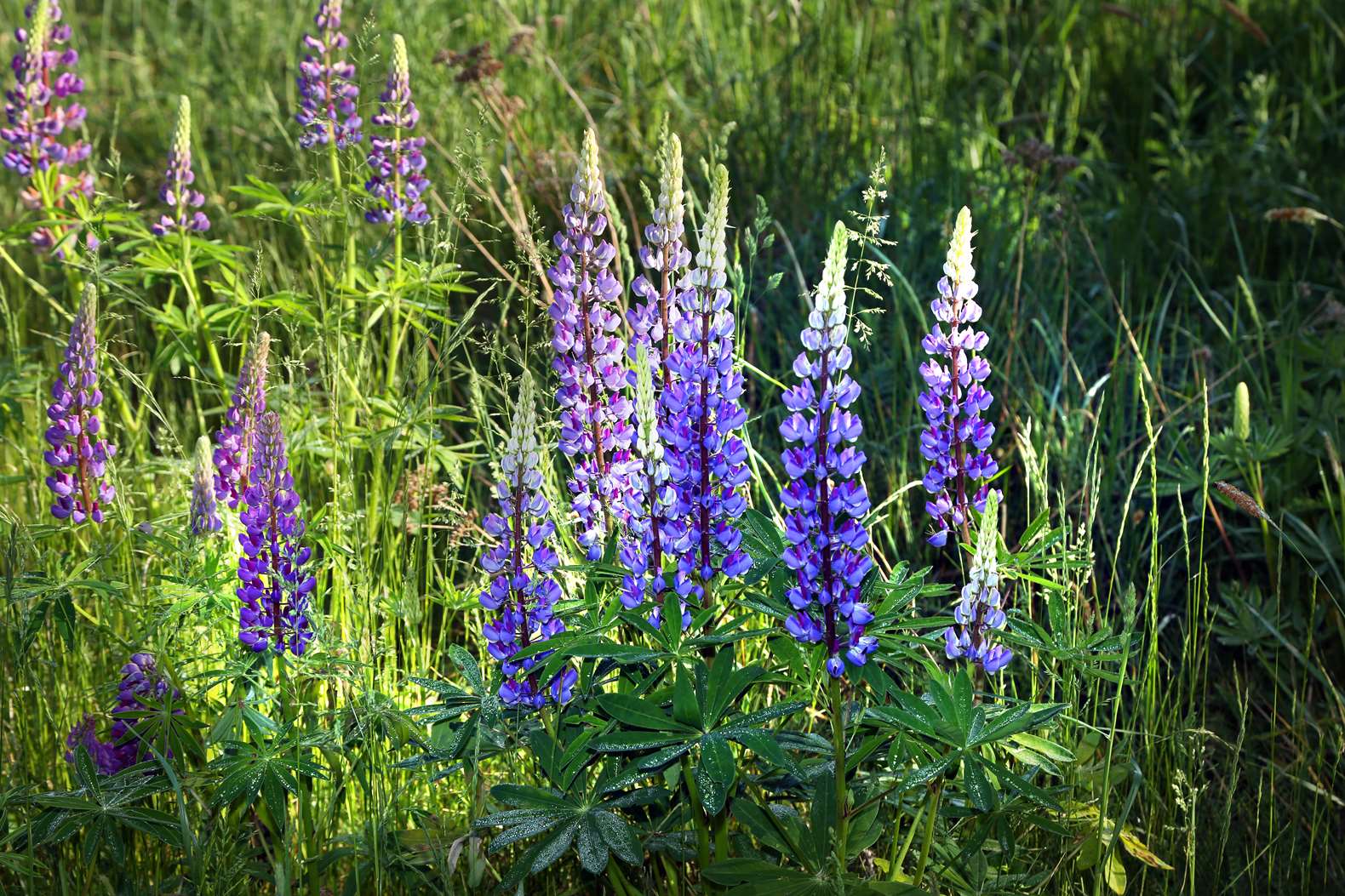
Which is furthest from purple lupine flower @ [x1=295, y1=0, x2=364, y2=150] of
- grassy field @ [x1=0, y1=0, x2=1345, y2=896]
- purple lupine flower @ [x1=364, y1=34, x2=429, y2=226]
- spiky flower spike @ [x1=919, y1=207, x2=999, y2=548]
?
spiky flower spike @ [x1=919, y1=207, x2=999, y2=548]

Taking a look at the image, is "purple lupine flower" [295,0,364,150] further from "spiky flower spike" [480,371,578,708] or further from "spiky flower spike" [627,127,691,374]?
"spiky flower spike" [480,371,578,708]

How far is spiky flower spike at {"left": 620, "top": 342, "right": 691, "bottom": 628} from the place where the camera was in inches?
67.1

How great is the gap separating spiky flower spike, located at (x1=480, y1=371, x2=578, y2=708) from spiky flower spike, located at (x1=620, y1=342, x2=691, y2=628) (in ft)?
0.39

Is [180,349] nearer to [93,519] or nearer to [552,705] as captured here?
[93,519]

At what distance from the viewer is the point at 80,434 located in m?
2.42

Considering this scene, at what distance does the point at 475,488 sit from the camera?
3398 mm

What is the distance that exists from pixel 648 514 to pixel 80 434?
3.99 ft

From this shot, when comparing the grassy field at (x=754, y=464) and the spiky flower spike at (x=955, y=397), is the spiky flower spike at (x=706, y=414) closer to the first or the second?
the grassy field at (x=754, y=464)

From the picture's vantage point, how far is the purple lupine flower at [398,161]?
3.00 m

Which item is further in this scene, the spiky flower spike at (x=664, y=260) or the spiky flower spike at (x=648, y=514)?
the spiky flower spike at (x=664, y=260)

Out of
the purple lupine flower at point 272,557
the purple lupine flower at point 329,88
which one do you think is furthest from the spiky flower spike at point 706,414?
the purple lupine flower at point 329,88

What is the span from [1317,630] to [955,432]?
1.51m

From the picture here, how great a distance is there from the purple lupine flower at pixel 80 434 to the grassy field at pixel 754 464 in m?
0.06

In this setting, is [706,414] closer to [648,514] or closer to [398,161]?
[648,514]
